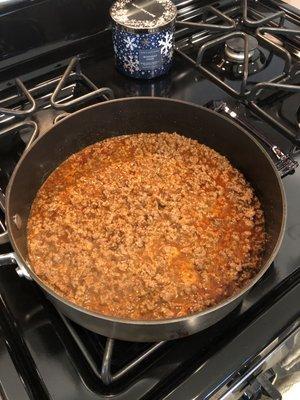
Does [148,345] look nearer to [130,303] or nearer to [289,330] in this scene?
[130,303]

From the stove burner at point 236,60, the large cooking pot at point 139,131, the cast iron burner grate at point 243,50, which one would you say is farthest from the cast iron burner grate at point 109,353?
the stove burner at point 236,60

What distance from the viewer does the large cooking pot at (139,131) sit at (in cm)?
81

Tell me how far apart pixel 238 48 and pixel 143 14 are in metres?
0.27

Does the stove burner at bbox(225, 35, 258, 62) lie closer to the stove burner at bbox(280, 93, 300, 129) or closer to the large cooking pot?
the stove burner at bbox(280, 93, 300, 129)

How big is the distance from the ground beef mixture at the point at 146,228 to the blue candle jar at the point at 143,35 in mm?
196

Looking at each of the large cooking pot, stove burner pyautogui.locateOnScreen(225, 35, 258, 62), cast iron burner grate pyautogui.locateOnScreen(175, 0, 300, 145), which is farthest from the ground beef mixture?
stove burner pyautogui.locateOnScreen(225, 35, 258, 62)

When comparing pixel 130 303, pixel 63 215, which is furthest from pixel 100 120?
pixel 130 303

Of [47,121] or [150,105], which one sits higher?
[150,105]

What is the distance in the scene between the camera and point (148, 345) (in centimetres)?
72

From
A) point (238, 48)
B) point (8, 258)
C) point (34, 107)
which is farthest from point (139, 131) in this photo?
point (8, 258)

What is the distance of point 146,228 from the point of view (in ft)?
2.82

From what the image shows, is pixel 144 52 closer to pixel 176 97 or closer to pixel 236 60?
pixel 176 97

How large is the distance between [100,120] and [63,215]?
0.78 ft

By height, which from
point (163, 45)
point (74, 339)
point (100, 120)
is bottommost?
point (74, 339)
